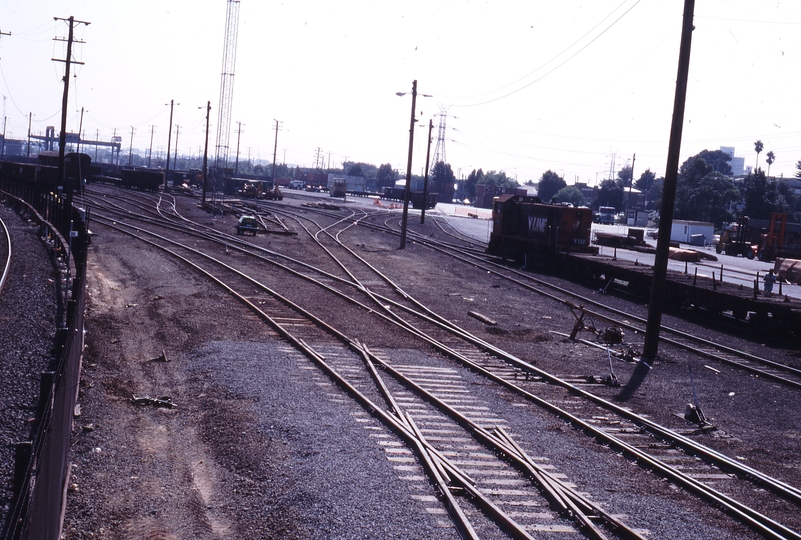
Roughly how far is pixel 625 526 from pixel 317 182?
133 m

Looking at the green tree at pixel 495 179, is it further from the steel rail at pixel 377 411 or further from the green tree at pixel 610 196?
the steel rail at pixel 377 411

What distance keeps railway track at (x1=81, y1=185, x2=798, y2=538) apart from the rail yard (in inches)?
1.3

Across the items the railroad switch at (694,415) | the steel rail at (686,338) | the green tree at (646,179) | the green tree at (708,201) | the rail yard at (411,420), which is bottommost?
the rail yard at (411,420)

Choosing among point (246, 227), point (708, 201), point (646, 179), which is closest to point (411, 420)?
point (246, 227)

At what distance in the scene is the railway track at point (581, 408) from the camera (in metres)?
8.09

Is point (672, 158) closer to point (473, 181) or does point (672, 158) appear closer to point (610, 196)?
point (610, 196)

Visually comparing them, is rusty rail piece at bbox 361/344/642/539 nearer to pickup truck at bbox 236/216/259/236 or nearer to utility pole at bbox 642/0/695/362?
utility pole at bbox 642/0/695/362

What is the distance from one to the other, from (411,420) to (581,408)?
3.07 meters

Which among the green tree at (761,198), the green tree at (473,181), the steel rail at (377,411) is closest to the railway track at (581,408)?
the steel rail at (377,411)

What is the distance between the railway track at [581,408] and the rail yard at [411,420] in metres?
0.03

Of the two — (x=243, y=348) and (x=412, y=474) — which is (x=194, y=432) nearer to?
(x=412, y=474)

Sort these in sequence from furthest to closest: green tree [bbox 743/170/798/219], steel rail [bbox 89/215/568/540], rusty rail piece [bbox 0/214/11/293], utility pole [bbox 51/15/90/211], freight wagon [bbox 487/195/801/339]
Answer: green tree [bbox 743/170/798/219] < utility pole [bbox 51/15/90/211] < freight wagon [bbox 487/195/801/339] < rusty rail piece [bbox 0/214/11/293] < steel rail [bbox 89/215/568/540]

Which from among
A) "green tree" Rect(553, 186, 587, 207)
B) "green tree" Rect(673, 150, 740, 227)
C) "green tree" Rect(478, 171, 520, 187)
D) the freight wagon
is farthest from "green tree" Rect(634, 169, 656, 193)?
the freight wagon

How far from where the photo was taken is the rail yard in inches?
279
